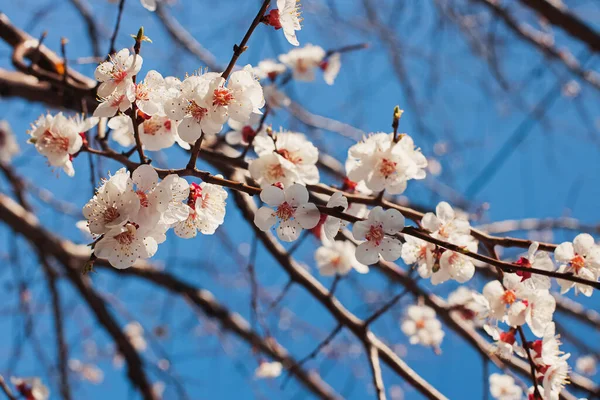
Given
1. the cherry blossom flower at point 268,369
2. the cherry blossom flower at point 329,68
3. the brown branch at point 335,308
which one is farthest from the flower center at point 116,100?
the cherry blossom flower at point 268,369

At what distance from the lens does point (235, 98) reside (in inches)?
35.5

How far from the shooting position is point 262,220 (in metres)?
0.94

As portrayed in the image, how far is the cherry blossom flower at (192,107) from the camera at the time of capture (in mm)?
866

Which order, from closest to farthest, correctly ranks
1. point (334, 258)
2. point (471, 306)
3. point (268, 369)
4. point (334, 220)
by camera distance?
point (334, 220)
point (471, 306)
point (334, 258)
point (268, 369)

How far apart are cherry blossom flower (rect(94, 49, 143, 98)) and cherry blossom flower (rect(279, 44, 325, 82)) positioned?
1.06 metres

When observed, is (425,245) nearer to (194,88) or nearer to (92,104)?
(194,88)

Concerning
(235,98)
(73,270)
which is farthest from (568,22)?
(73,270)

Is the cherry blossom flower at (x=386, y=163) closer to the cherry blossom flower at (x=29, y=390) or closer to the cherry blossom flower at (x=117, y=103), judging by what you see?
the cherry blossom flower at (x=117, y=103)

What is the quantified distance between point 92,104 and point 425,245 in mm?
1012

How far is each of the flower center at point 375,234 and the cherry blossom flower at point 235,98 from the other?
0.30 metres

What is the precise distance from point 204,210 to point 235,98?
214mm

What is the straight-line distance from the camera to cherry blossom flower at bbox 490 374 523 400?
5.40 ft

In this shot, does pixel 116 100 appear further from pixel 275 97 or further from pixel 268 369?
pixel 268 369

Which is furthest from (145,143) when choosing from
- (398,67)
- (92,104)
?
(398,67)
